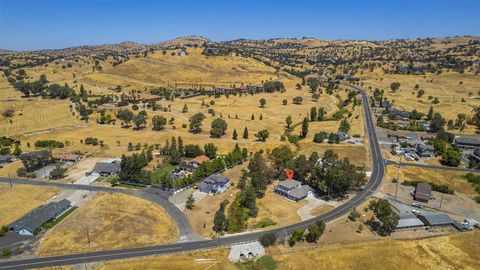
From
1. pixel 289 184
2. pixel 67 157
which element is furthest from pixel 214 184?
pixel 67 157

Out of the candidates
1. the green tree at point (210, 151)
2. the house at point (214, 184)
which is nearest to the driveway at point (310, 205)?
the house at point (214, 184)

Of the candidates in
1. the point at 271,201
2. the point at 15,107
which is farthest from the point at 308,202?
the point at 15,107

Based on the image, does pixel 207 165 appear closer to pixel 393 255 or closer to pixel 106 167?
pixel 106 167

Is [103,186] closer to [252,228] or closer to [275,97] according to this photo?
[252,228]

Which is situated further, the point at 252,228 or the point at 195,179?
the point at 195,179

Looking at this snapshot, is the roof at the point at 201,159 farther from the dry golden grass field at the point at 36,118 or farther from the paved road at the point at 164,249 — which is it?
the dry golden grass field at the point at 36,118

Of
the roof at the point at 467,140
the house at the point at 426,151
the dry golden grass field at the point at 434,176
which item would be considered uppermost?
the roof at the point at 467,140
